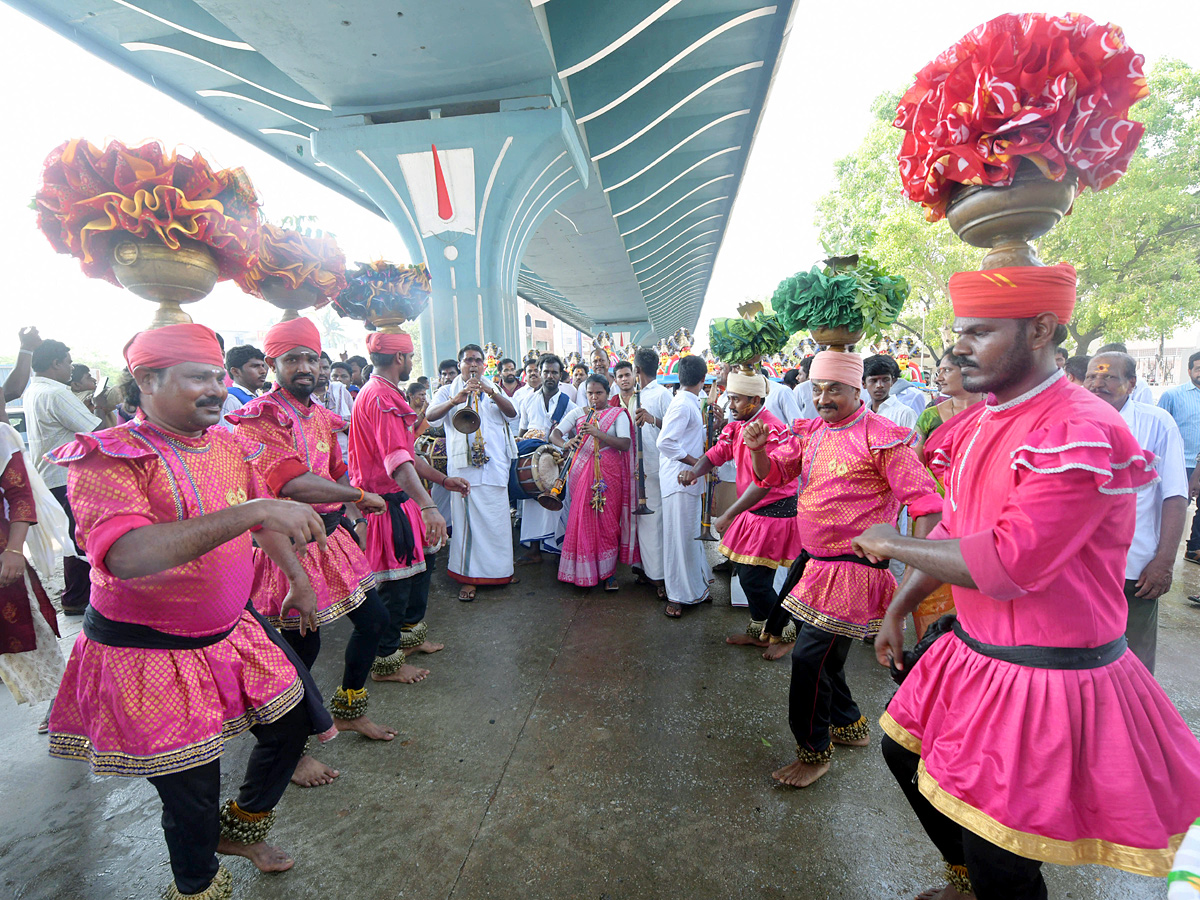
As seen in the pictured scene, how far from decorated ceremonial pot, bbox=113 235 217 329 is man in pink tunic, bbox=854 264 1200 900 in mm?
2480

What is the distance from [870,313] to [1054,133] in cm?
124

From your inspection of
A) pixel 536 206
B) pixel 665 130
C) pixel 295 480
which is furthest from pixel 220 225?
pixel 665 130

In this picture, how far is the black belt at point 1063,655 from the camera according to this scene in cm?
145

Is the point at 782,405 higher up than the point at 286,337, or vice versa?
the point at 286,337

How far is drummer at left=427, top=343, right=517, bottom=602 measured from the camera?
5270 mm

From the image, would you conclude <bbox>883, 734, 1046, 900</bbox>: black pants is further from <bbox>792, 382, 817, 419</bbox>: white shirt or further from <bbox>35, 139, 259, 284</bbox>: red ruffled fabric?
<bbox>792, 382, 817, 419</bbox>: white shirt

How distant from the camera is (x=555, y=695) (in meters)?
3.55

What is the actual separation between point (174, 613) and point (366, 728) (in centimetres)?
160

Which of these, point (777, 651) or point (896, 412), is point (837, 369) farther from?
point (896, 412)

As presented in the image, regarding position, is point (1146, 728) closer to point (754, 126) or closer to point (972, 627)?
point (972, 627)

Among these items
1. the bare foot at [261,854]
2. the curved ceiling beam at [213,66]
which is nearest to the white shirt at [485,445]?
the bare foot at [261,854]

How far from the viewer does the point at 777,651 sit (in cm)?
399

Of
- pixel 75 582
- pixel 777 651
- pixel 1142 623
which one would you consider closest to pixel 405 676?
pixel 777 651

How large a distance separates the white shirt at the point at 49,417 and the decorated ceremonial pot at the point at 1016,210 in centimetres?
582
